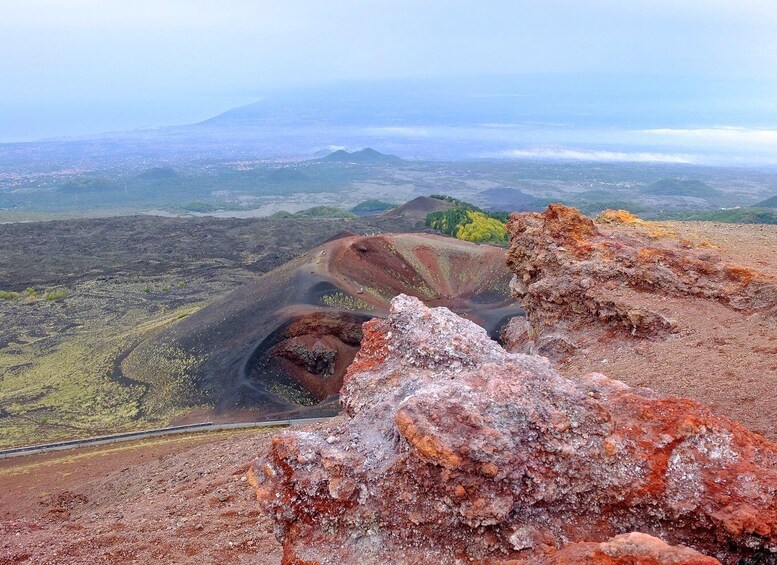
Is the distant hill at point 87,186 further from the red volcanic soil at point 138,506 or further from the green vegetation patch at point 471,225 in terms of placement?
the red volcanic soil at point 138,506

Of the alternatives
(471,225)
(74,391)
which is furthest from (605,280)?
(471,225)

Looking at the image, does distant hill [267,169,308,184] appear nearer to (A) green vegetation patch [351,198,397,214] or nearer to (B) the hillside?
(A) green vegetation patch [351,198,397,214]

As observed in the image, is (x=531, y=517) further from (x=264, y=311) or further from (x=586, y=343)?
(x=264, y=311)

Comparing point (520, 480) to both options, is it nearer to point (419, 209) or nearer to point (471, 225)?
point (471, 225)

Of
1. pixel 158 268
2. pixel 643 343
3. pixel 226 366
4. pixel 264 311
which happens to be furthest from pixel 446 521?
pixel 158 268

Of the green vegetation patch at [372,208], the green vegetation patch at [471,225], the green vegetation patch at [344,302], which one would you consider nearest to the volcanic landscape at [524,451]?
the green vegetation patch at [344,302]
